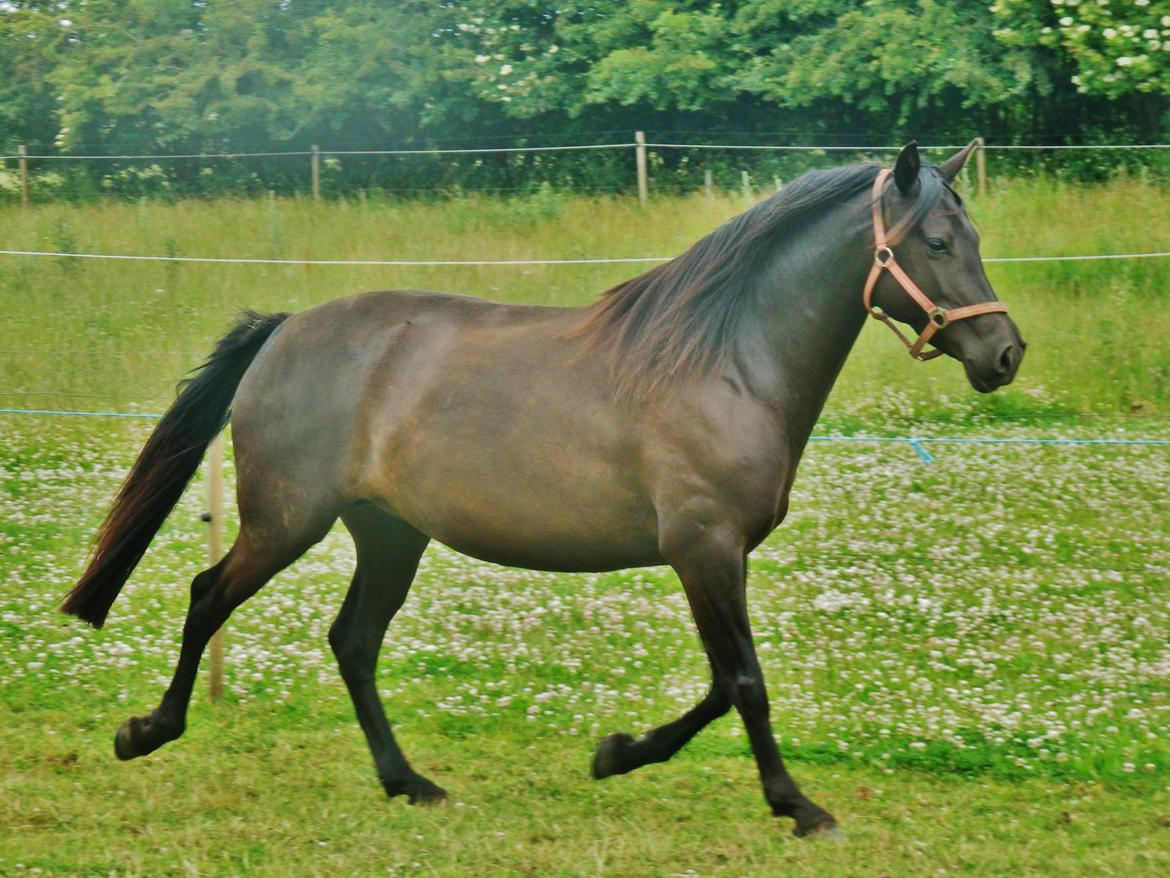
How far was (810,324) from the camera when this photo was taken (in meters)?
5.02

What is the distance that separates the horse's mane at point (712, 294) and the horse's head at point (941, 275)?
0.25m

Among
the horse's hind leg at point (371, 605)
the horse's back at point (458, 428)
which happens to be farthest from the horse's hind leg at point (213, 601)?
the horse's hind leg at point (371, 605)

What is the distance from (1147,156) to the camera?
57.8 feet

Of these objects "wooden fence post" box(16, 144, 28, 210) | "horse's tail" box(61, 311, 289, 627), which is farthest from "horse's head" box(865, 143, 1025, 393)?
"wooden fence post" box(16, 144, 28, 210)

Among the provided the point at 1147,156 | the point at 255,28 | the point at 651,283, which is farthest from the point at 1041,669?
the point at 255,28

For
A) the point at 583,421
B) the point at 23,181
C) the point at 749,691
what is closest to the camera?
the point at 749,691

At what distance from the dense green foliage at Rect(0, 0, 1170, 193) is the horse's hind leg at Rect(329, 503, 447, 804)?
13010mm

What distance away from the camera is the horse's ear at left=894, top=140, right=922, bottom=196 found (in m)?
4.77

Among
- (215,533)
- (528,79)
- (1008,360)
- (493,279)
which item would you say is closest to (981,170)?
(493,279)

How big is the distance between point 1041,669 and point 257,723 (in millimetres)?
3685

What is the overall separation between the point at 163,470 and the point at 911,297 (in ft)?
9.88

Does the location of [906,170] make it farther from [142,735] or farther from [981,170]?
[981,170]

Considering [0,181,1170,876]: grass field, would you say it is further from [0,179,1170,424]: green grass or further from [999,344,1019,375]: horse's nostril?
[999,344,1019,375]: horse's nostril

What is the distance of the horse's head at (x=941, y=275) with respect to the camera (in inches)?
188
